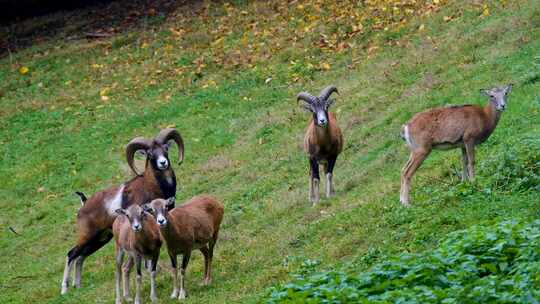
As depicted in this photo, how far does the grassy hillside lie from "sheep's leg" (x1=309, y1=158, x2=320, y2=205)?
0.31m

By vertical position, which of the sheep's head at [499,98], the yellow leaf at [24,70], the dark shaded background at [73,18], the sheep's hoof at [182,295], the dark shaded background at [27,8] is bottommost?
the sheep's hoof at [182,295]

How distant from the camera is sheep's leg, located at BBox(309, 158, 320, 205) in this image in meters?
19.5

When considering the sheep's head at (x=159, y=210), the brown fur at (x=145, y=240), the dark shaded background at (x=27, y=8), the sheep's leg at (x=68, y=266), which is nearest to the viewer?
the sheep's head at (x=159, y=210)

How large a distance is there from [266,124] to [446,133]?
10.8 meters

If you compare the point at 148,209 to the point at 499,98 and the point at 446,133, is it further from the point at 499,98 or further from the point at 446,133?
the point at 499,98

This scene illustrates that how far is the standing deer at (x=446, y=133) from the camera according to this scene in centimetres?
1683

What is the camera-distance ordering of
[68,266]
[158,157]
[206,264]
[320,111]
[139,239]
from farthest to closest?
[68,266], [158,157], [320,111], [206,264], [139,239]

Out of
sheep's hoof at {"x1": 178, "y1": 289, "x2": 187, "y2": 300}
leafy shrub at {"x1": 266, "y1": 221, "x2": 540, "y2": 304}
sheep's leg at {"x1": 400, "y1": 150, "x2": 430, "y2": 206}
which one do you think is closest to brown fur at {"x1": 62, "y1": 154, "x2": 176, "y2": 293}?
sheep's hoof at {"x1": 178, "y1": 289, "x2": 187, "y2": 300}

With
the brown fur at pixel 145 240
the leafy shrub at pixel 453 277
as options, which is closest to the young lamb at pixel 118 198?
the brown fur at pixel 145 240

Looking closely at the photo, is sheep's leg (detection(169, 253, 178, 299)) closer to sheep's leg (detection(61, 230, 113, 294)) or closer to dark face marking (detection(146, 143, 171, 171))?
Result: dark face marking (detection(146, 143, 171, 171))

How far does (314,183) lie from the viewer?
1970 centimetres

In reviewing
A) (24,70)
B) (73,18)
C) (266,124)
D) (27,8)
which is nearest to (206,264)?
(266,124)

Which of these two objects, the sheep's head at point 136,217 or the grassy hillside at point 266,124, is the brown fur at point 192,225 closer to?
the sheep's head at point 136,217

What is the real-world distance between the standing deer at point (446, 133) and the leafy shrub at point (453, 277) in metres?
4.25
